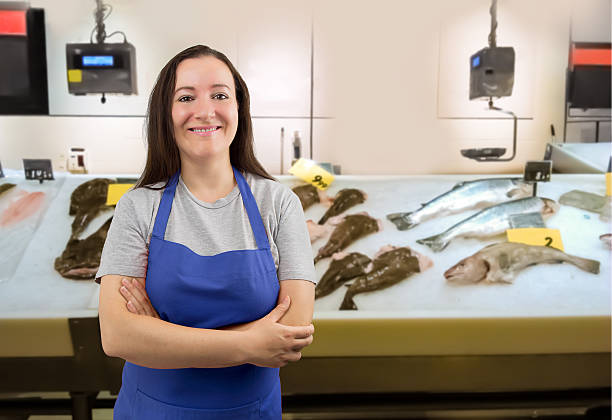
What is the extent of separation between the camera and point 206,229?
1.04 metres

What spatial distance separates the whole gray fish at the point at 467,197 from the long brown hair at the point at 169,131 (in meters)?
1.27

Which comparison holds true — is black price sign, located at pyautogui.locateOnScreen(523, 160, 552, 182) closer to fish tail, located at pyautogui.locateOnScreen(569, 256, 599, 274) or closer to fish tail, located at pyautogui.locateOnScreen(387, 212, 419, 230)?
fish tail, located at pyautogui.locateOnScreen(569, 256, 599, 274)

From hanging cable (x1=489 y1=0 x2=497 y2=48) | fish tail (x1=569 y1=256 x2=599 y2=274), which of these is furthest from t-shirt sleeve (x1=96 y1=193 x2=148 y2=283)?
hanging cable (x1=489 y1=0 x2=497 y2=48)

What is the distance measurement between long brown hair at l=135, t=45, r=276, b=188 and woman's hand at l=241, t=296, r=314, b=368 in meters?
0.42

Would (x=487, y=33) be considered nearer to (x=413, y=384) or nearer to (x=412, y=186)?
(x=412, y=186)

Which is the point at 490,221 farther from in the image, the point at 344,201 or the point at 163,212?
the point at 163,212

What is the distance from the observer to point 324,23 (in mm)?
3479

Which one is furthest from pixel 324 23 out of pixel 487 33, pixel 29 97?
pixel 29 97

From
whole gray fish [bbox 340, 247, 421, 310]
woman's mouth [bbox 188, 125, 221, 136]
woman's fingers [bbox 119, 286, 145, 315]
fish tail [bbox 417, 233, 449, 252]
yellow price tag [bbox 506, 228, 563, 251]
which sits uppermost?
woman's mouth [bbox 188, 125, 221, 136]

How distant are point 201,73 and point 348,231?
131cm

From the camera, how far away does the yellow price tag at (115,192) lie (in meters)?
2.18

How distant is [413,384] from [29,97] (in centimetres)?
327

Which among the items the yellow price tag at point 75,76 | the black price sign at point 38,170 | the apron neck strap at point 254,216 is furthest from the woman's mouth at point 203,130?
the yellow price tag at point 75,76

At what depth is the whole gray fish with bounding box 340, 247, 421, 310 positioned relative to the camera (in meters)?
1.90
